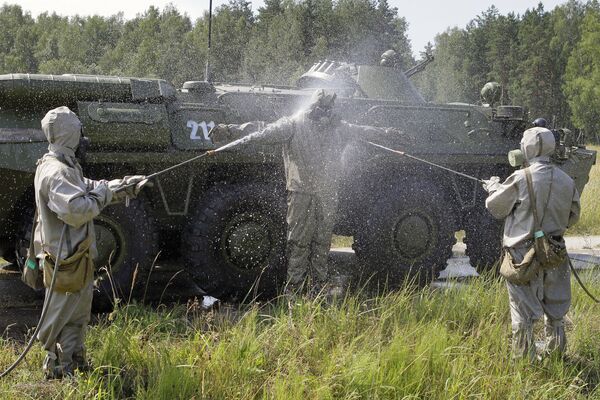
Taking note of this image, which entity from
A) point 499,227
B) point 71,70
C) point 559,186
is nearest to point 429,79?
point 71,70

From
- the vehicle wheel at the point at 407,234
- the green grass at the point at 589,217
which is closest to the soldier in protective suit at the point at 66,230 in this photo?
the vehicle wheel at the point at 407,234

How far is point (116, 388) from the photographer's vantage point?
13.4 feet

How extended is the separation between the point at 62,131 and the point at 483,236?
4900 mm

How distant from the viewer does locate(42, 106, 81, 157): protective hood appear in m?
3.99

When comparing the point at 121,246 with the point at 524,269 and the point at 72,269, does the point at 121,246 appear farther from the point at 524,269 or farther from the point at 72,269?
the point at 524,269

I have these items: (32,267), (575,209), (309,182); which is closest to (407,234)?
(309,182)

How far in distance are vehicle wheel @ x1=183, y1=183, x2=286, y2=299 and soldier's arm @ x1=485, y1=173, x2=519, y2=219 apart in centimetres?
223

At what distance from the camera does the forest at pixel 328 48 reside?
33.8 meters

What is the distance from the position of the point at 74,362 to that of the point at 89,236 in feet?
2.25

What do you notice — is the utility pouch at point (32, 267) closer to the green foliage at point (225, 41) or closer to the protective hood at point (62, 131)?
the protective hood at point (62, 131)

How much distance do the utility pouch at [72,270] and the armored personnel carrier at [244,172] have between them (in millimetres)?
1307

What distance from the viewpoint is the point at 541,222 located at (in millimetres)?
4484

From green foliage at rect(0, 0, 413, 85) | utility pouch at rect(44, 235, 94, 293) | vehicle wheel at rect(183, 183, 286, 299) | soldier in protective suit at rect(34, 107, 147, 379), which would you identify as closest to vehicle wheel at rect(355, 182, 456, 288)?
vehicle wheel at rect(183, 183, 286, 299)

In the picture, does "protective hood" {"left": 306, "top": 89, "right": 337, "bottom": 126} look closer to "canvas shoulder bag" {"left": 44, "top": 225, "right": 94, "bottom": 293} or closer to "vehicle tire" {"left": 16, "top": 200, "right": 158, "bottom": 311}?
"vehicle tire" {"left": 16, "top": 200, "right": 158, "bottom": 311}
